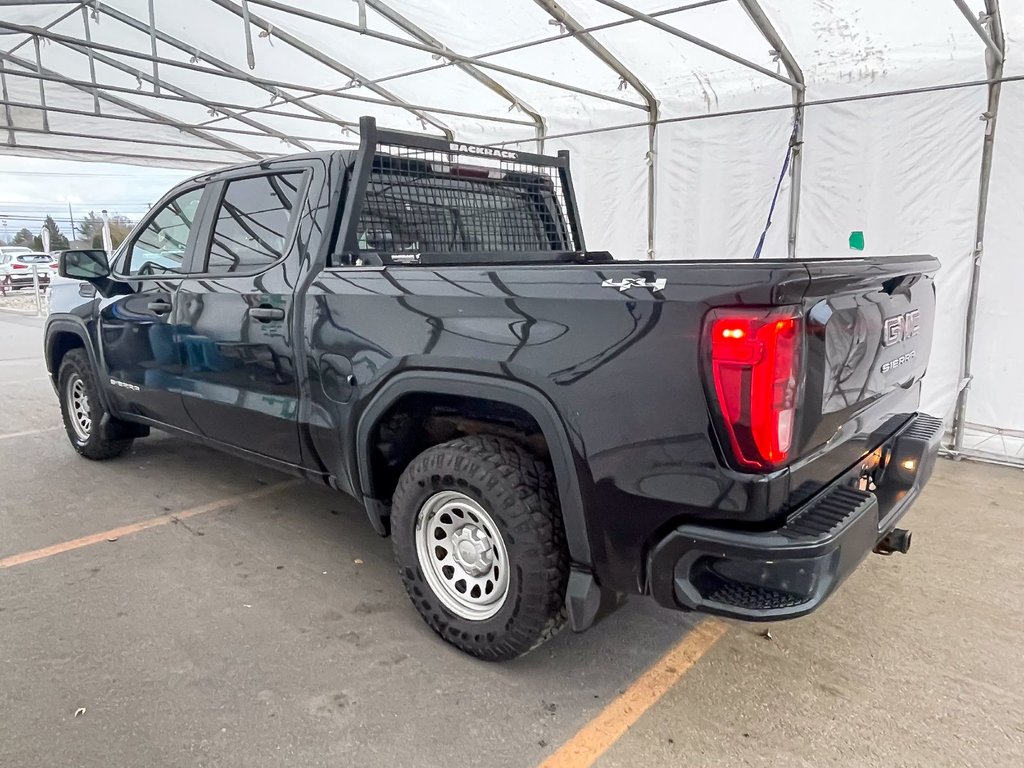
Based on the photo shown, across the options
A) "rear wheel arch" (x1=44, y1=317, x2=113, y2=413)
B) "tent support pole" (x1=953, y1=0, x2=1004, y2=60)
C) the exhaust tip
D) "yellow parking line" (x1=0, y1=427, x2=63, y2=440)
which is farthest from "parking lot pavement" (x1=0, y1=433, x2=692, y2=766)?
"tent support pole" (x1=953, y1=0, x2=1004, y2=60)

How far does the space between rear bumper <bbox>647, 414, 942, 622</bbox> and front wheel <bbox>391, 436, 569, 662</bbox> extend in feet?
1.40

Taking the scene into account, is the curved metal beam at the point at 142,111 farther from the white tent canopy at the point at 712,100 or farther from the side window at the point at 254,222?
the side window at the point at 254,222

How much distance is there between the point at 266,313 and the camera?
3271 millimetres

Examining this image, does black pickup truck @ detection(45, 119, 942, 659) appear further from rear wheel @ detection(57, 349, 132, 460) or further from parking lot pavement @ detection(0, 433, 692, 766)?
rear wheel @ detection(57, 349, 132, 460)

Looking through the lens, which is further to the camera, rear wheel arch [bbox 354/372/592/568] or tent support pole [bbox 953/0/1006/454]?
tent support pole [bbox 953/0/1006/454]

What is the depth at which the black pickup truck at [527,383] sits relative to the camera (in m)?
2.00

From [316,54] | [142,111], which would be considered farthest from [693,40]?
[142,111]

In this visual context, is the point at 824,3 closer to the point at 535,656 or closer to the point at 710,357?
the point at 710,357

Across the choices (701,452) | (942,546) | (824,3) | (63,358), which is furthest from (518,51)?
(701,452)

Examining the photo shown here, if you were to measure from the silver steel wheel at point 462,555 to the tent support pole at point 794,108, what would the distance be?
4119 millimetres

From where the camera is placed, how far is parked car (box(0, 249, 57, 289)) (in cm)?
2565

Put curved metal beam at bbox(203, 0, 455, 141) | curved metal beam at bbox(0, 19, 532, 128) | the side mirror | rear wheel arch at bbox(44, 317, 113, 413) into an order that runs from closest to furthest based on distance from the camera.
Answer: the side mirror → rear wheel arch at bbox(44, 317, 113, 413) → curved metal beam at bbox(0, 19, 532, 128) → curved metal beam at bbox(203, 0, 455, 141)

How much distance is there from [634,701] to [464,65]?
6.82 metres

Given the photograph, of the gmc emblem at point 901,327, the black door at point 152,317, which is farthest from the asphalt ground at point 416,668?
the gmc emblem at point 901,327
